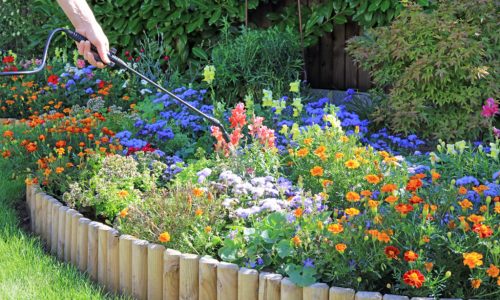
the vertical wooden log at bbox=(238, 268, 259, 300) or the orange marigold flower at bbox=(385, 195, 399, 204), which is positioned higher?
the orange marigold flower at bbox=(385, 195, 399, 204)

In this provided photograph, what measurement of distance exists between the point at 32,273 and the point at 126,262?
446 millimetres

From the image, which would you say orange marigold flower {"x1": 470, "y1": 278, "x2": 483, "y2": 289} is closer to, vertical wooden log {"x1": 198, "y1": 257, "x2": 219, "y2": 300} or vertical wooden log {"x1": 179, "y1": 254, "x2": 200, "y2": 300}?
vertical wooden log {"x1": 198, "y1": 257, "x2": 219, "y2": 300}

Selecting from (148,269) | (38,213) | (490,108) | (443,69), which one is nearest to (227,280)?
(148,269)

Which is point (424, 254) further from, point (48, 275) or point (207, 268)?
point (48, 275)

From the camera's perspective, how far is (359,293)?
9.24 ft

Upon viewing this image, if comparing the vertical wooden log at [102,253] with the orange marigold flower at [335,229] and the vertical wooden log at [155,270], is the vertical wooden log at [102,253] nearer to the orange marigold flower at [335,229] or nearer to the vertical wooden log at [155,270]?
the vertical wooden log at [155,270]

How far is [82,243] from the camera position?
3.81 metres

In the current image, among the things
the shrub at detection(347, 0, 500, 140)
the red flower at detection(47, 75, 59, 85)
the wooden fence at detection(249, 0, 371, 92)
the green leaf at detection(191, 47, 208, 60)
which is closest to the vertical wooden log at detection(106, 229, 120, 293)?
the shrub at detection(347, 0, 500, 140)

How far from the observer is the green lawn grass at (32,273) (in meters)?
3.32

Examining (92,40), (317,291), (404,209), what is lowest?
(317,291)

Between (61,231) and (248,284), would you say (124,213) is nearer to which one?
(61,231)

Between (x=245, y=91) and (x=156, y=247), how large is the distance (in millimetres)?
3196

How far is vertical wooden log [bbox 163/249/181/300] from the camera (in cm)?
329

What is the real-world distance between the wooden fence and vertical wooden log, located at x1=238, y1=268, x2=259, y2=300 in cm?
431
